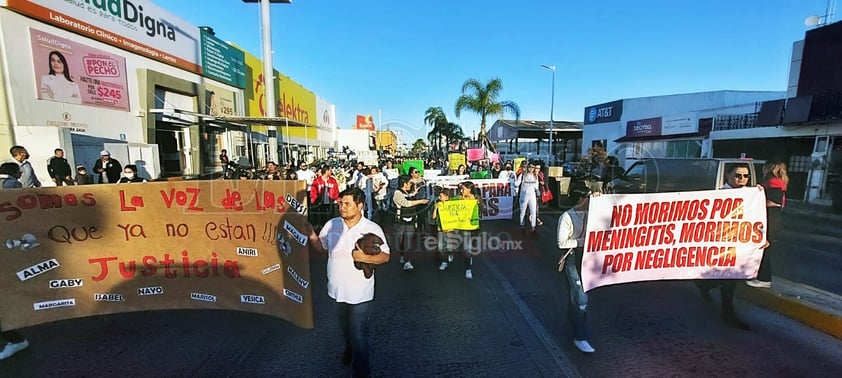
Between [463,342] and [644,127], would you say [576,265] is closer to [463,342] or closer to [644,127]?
[463,342]

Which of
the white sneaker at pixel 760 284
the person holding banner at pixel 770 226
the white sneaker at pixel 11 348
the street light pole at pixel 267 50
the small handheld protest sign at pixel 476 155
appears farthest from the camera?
the small handheld protest sign at pixel 476 155

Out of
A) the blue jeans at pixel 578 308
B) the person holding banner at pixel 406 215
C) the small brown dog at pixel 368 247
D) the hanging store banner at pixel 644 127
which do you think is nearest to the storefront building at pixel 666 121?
the hanging store banner at pixel 644 127

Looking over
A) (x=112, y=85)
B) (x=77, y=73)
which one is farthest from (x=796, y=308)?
(x=112, y=85)

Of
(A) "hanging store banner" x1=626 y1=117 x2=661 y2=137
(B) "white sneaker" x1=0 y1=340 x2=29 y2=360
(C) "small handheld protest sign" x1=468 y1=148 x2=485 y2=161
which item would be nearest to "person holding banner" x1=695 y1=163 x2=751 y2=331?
(B) "white sneaker" x1=0 y1=340 x2=29 y2=360

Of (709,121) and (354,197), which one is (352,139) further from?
(354,197)

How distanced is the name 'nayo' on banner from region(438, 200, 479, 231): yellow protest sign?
8.60 ft

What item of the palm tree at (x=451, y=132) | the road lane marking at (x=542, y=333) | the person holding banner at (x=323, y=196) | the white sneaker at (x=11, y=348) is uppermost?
the palm tree at (x=451, y=132)

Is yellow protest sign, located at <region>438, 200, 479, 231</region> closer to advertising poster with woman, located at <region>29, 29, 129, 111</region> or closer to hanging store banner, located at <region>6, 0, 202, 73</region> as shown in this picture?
advertising poster with woman, located at <region>29, 29, 129, 111</region>

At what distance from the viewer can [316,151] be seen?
114ft

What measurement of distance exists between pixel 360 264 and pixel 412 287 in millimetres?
2284

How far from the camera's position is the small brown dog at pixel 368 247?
8.81 feet

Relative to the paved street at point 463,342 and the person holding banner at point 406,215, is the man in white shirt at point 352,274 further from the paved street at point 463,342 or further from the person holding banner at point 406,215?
the person holding banner at point 406,215

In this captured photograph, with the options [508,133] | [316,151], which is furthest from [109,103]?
[508,133]

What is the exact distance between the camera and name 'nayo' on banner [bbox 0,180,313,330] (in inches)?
124
